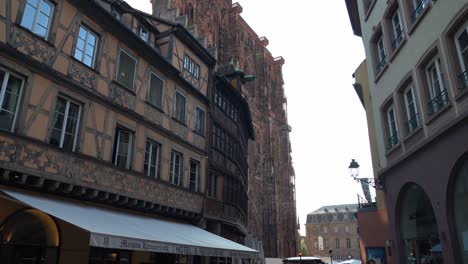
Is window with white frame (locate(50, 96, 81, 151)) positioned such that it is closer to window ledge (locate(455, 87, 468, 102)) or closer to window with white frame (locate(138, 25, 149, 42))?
window with white frame (locate(138, 25, 149, 42))

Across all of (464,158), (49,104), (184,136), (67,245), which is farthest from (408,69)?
(67,245)

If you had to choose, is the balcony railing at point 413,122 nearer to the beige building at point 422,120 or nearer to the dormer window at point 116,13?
the beige building at point 422,120

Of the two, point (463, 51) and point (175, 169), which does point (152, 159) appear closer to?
point (175, 169)

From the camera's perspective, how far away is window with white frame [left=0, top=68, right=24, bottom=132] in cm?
797

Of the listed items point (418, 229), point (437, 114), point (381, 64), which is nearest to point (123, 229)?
point (437, 114)

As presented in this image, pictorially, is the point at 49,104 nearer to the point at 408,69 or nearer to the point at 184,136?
the point at 184,136

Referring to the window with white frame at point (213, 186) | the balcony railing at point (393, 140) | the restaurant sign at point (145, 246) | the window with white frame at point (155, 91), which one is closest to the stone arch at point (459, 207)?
the balcony railing at point (393, 140)

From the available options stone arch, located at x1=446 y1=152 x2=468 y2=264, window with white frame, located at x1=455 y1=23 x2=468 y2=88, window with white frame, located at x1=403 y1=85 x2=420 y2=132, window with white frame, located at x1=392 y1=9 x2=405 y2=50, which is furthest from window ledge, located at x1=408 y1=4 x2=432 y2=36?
stone arch, located at x1=446 y1=152 x2=468 y2=264

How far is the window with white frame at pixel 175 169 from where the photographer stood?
1341cm

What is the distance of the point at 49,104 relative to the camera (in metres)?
8.91

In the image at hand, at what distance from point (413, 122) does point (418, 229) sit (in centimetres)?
272

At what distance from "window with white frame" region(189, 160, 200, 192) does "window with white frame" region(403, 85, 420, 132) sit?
774 cm

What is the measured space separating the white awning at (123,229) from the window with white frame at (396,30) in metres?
7.45

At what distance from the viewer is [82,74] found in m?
9.97
